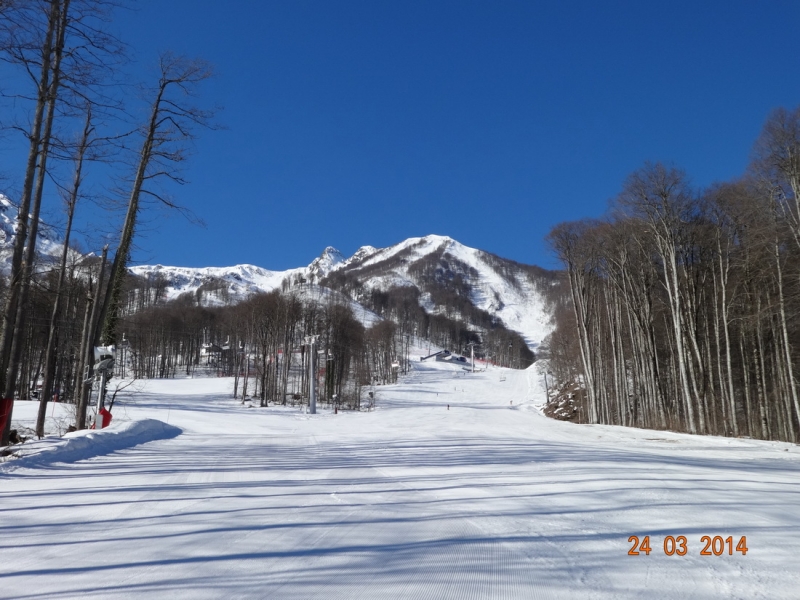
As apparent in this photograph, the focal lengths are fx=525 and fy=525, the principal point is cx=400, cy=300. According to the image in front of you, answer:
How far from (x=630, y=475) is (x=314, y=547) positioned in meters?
5.18

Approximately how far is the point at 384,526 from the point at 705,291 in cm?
2607

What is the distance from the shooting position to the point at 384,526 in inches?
190

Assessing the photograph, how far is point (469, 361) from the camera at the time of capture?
130250 millimetres

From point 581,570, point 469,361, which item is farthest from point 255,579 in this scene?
point 469,361

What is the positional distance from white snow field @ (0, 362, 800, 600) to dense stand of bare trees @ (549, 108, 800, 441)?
12664 mm

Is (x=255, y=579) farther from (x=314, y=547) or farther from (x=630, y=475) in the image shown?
(x=630, y=475)

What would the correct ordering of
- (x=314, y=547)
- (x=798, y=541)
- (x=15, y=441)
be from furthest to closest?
(x=15, y=441) → (x=798, y=541) → (x=314, y=547)

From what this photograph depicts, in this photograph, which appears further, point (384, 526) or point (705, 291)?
point (705, 291)

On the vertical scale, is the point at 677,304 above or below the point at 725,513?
above
